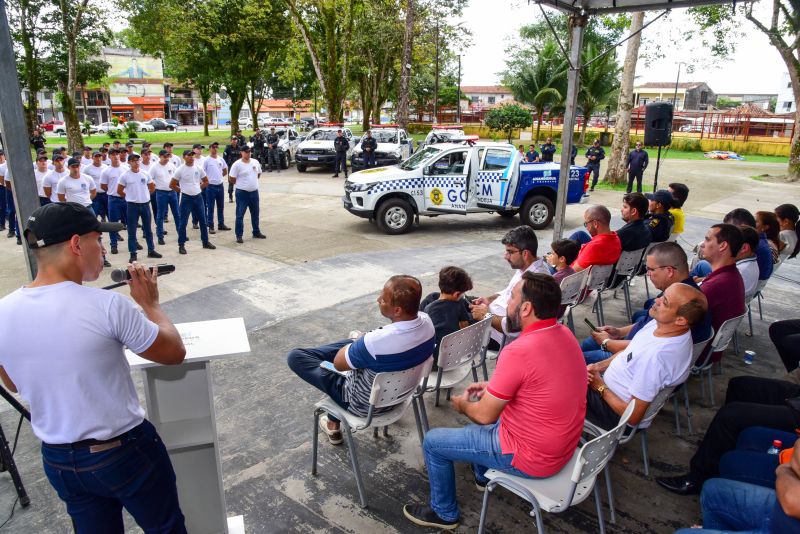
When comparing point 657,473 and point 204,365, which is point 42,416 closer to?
point 204,365

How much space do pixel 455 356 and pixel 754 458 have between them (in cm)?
177

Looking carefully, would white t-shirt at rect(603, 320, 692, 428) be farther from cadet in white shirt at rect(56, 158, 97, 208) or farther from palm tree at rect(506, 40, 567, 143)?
palm tree at rect(506, 40, 567, 143)

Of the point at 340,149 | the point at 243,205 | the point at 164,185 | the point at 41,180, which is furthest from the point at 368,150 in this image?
the point at 41,180

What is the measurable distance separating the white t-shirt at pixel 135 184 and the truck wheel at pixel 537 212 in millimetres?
7311

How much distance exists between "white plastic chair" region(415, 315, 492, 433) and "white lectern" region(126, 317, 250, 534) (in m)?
1.33

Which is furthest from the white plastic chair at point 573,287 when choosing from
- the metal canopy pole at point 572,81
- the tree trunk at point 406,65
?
the tree trunk at point 406,65

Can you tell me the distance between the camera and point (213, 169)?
10422mm

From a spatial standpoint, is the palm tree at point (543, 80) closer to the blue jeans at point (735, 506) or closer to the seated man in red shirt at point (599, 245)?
the seated man in red shirt at point (599, 245)

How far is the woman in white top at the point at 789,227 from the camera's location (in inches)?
237

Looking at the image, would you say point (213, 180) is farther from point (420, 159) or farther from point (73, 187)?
point (420, 159)

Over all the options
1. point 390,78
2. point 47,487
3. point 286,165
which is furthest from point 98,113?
point 47,487

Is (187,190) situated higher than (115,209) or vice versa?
(187,190)

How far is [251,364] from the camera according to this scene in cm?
513

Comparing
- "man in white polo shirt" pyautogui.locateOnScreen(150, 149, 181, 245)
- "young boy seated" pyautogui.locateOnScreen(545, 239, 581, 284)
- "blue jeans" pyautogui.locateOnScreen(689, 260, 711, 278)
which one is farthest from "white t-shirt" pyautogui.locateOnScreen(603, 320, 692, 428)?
"man in white polo shirt" pyautogui.locateOnScreen(150, 149, 181, 245)
